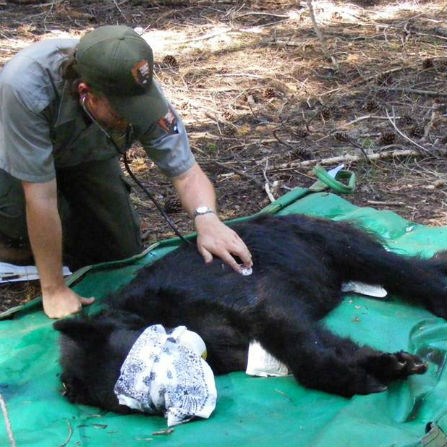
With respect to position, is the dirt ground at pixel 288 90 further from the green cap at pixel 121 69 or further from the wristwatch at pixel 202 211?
the green cap at pixel 121 69

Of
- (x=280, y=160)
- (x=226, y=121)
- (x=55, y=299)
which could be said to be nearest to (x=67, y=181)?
(x=55, y=299)

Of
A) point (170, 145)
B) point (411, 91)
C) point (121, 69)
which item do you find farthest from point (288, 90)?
point (121, 69)

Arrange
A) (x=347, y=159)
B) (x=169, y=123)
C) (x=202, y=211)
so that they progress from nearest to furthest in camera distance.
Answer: (x=202, y=211) → (x=169, y=123) → (x=347, y=159)

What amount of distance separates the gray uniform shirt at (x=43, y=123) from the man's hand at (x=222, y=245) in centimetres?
55

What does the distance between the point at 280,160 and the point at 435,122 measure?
4.90 ft

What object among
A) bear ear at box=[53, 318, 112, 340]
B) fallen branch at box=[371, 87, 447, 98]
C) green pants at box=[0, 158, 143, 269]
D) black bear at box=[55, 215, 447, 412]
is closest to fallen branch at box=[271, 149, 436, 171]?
fallen branch at box=[371, 87, 447, 98]

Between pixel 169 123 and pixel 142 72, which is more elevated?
pixel 142 72

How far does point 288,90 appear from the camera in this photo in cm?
829

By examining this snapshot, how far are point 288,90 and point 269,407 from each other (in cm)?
503

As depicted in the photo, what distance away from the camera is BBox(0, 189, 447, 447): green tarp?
3.46 m

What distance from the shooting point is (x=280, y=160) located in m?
6.88

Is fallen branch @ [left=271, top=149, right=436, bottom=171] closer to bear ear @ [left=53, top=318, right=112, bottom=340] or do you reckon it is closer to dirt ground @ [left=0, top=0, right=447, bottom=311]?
dirt ground @ [left=0, top=0, right=447, bottom=311]

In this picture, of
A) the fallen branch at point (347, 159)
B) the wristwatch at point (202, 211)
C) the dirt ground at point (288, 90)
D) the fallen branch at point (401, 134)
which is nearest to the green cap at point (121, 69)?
the wristwatch at point (202, 211)

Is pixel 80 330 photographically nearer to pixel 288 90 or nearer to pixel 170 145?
pixel 170 145
